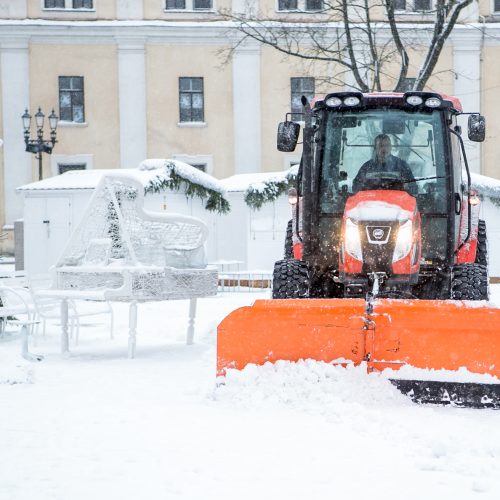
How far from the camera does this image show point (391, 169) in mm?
6863

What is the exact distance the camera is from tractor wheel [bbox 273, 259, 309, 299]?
6.88 meters

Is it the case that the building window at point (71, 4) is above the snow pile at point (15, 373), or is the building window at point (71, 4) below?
above

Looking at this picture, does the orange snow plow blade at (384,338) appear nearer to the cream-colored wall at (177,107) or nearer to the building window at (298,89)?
the cream-colored wall at (177,107)

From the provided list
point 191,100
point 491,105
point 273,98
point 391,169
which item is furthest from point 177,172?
point 491,105

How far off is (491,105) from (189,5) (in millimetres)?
10827

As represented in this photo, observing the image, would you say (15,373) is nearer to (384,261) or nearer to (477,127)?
(384,261)

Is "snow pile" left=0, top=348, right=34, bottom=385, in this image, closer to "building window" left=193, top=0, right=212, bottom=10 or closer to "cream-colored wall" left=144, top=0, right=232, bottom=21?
"cream-colored wall" left=144, top=0, right=232, bottom=21

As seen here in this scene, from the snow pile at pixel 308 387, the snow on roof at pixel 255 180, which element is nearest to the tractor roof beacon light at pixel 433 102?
the snow pile at pixel 308 387

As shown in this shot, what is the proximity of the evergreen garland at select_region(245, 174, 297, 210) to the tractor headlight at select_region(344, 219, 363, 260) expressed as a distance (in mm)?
12665

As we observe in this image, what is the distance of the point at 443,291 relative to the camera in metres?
6.93

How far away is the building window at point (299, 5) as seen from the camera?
31.4 metres

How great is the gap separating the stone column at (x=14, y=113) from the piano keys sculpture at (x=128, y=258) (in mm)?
22199

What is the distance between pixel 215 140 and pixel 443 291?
24856 millimetres

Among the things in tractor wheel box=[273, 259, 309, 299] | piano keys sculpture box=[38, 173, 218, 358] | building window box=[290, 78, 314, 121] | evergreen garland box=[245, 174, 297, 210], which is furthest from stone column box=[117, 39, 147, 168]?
tractor wheel box=[273, 259, 309, 299]
